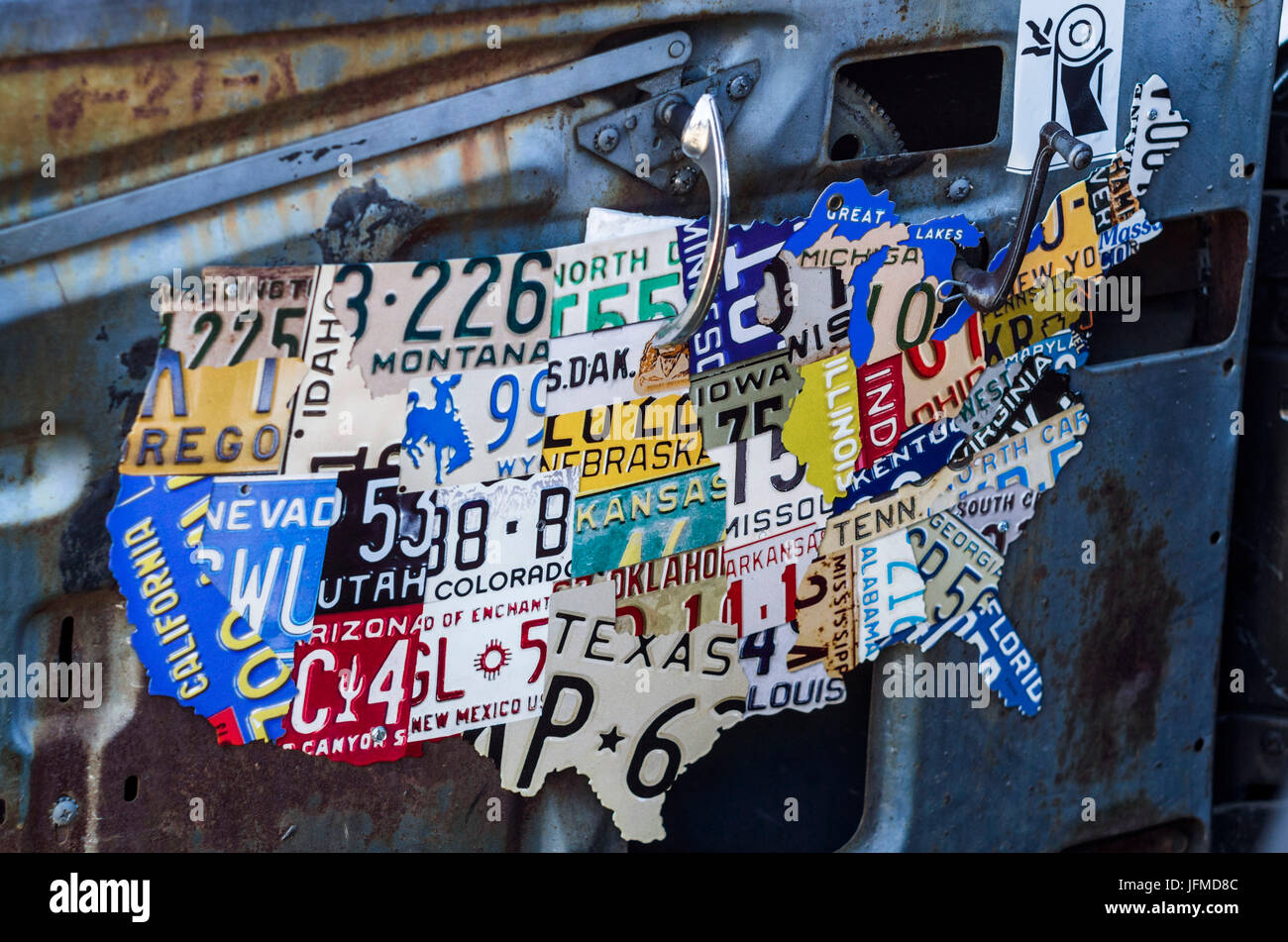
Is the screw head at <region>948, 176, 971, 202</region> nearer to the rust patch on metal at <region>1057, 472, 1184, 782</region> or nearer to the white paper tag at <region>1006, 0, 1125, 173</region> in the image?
the white paper tag at <region>1006, 0, 1125, 173</region>

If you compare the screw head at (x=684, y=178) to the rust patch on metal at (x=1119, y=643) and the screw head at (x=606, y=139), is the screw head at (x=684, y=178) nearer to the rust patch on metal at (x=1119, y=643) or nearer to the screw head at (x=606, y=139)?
the screw head at (x=606, y=139)

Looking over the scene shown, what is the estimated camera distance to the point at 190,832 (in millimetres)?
1370

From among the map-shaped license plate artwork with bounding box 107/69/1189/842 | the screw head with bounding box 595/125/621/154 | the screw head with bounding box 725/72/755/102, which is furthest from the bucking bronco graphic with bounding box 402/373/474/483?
the screw head with bounding box 725/72/755/102

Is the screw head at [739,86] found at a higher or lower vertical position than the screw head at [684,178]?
higher

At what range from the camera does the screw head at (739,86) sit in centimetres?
149

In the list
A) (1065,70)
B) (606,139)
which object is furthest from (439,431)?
(1065,70)

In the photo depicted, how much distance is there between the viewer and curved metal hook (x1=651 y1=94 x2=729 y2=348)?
1322mm

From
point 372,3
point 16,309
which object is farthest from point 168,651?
point 372,3

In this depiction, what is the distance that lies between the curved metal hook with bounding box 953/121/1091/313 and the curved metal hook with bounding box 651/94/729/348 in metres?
0.35

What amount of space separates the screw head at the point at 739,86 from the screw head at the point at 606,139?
0.14 metres

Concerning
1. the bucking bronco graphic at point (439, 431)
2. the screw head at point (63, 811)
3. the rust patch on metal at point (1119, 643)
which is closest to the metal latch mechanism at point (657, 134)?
the bucking bronco graphic at point (439, 431)

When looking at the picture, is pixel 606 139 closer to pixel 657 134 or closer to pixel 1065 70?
pixel 657 134

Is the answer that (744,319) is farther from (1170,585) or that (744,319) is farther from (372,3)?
(1170,585)

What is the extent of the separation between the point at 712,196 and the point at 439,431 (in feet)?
1.16
